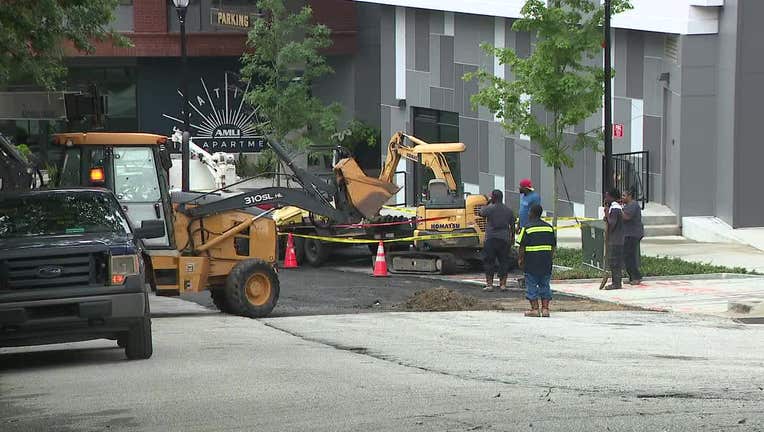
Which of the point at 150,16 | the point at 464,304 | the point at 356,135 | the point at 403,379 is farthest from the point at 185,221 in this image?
the point at 150,16

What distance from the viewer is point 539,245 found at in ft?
59.4

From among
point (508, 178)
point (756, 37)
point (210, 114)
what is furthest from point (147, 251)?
point (210, 114)

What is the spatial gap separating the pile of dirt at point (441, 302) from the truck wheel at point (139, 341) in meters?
7.58

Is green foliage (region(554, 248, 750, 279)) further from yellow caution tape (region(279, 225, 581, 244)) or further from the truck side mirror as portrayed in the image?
the truck side mirror

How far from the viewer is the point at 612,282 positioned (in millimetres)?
22281

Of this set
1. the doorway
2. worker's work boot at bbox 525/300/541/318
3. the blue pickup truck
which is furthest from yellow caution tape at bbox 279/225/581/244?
the blue pickup truck

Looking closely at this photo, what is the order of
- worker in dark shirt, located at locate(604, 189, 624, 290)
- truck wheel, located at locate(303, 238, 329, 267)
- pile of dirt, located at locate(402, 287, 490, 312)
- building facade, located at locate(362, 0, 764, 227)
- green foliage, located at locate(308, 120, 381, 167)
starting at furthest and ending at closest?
green foliage, located at locate(308, 120, 381, 167) → building facade, located at locate(362, 0, 764, 227) → truck wheel, located at locate(303, 238, 329, 267) → worker in dark shirt, located at locate(604, 189, 624, 290) → pile of dirt, located at locate(402, 287, 490, 312)

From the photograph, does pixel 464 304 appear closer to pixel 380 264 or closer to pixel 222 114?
pixel 380 264

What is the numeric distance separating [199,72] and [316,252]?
2625cm

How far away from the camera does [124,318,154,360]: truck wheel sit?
43.2 feet

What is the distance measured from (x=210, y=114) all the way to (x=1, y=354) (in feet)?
127

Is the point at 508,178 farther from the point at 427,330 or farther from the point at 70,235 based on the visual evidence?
the point at 70,235

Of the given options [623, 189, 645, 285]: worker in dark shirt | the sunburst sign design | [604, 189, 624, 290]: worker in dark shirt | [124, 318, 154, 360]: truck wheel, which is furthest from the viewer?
the sunburst sign design

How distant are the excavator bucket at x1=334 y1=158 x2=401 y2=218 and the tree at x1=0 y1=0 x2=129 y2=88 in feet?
20.2
